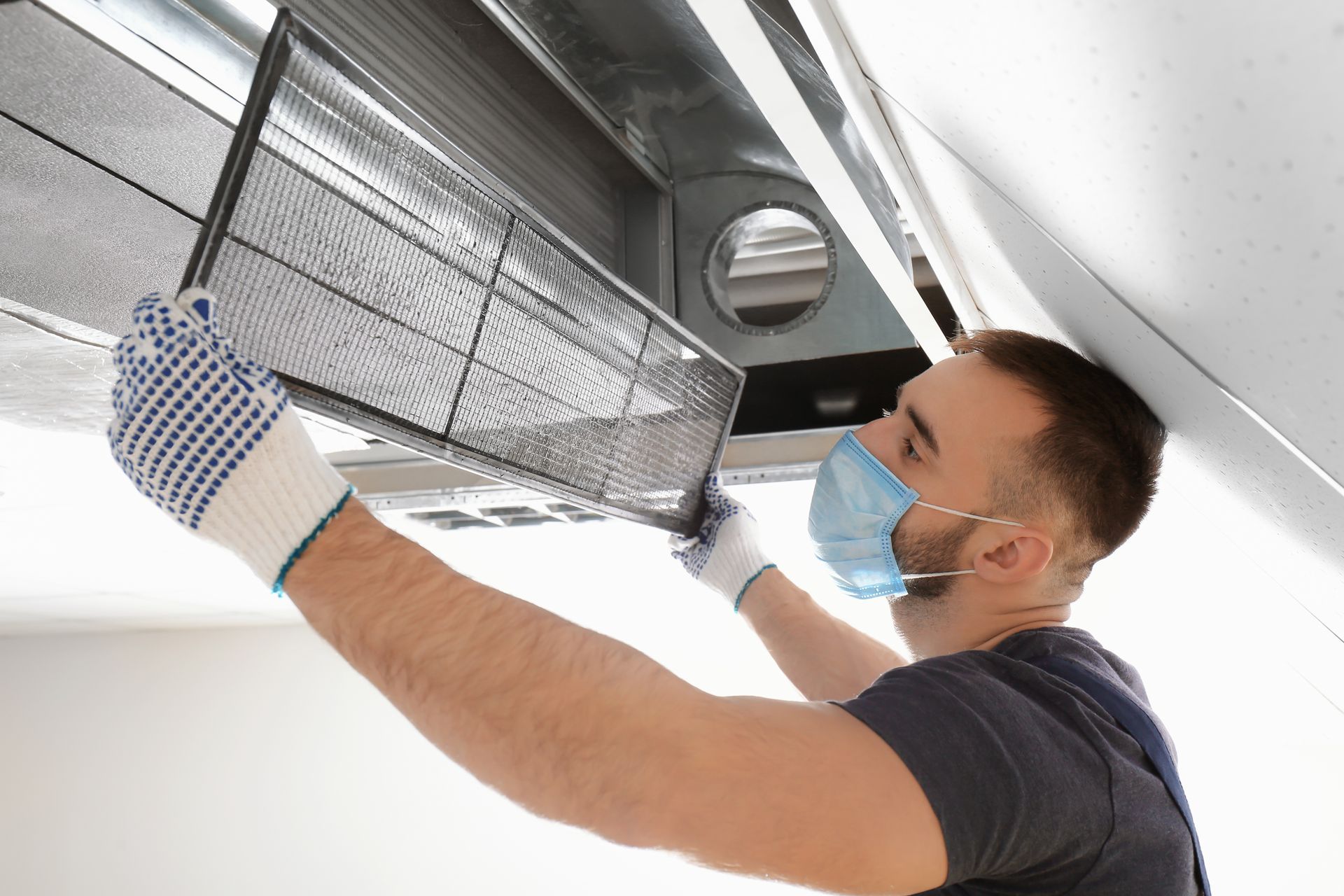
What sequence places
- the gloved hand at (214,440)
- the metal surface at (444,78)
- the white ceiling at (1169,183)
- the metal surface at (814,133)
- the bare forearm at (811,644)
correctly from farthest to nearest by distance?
the bare forearm at (811,644)
the metal surface at (444,78)
the gloved hand at (214,440)
the metal surface at (814,133)
the white ceiling at (1169,183)

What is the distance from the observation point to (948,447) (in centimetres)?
130

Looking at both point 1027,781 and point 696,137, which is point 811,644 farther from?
point 696,137

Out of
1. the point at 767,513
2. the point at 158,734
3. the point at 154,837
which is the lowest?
the point at 154,837

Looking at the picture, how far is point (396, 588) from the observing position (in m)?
0.84

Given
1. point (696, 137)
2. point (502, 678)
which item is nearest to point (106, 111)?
point (502, 678)

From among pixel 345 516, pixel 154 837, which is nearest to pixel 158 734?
pixel 154 837

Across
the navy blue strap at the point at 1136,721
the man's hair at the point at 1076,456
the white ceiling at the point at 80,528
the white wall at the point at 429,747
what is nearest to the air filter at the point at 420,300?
the white ceiling at the point at 80,528

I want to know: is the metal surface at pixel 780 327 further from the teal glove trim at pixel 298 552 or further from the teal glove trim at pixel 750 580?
the teal glove trim at pixel 298 552

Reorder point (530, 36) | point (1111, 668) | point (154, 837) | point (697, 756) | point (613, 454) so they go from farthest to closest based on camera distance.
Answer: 1. point (154, 837)
2. point (613, 454)
3. point (530, 36)
4. point (1111, 668)
5. point (697, 756)

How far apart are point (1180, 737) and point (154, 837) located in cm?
540

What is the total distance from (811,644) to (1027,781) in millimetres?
771

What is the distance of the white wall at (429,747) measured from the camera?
333 centimetres

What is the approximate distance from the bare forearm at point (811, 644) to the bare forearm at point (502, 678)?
2.66 ft

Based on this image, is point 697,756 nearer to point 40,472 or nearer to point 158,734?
point 40,472
